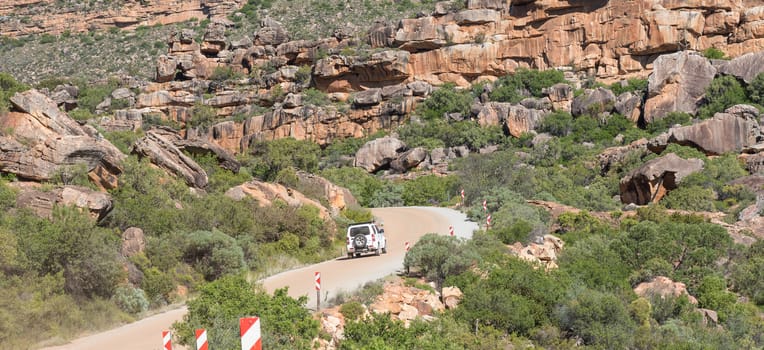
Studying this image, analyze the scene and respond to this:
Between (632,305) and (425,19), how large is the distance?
212 ft

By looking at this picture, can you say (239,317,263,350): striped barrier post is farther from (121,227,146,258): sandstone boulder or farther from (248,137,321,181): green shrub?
(248,137,321,181): green shrub

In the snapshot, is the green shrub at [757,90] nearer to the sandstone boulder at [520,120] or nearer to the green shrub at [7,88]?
the sandstone boulder at [520,120]

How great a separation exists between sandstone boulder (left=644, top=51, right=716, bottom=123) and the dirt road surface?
28562 mm

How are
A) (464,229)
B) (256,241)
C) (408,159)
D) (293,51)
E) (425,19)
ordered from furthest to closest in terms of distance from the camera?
(293,51) < (425,19) < (408,159) < (464,229) < (256,241)

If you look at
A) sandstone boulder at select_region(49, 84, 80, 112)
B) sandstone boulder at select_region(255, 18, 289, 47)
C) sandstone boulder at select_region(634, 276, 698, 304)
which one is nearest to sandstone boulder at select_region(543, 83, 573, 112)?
sandstone boulder at select_region(255, 18, 289, 47)

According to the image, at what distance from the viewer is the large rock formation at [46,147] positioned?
2428 centimetres

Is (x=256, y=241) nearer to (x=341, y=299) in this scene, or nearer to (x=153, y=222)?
(x=153, y=222)

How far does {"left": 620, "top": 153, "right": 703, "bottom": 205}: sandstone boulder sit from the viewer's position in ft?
144

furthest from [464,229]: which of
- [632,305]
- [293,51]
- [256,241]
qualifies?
[293,51]

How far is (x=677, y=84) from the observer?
66.3 meters

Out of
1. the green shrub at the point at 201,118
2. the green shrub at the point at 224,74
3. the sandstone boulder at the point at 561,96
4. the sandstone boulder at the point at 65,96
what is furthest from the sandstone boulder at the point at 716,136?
the green shrub at the point at 224,74

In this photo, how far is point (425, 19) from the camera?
274 ft

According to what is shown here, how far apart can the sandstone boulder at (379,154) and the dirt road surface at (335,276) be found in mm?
23975

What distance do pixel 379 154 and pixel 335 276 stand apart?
150 feet
